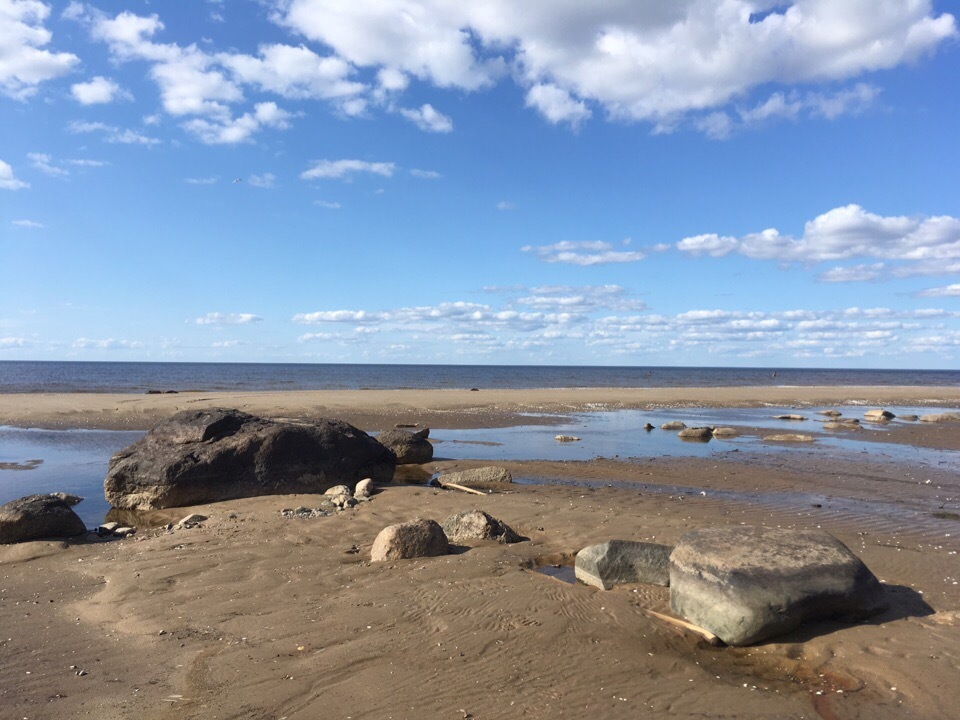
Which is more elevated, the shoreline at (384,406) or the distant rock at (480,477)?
the shoreline at (384,406)

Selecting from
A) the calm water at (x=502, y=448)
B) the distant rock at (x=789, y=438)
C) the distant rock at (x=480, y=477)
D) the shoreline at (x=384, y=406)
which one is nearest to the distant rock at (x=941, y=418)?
the calm water at (x=502, y=448)

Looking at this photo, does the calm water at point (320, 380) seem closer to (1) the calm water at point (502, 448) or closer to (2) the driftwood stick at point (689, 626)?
(1) the calm water at point (502, 448)

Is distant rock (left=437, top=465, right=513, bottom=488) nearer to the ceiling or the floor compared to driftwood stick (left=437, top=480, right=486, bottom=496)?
nearer to the ceiling

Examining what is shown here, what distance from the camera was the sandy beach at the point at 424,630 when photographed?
4.59 metres

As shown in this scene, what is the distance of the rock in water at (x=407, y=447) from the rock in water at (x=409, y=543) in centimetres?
832

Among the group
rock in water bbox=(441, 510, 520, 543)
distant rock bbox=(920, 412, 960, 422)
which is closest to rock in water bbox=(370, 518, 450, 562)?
rock in water bbox=(441, 510, 520, 543)

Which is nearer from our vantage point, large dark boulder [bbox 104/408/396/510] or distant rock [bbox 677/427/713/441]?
large dark boulder [bbox 104/408/396/510]

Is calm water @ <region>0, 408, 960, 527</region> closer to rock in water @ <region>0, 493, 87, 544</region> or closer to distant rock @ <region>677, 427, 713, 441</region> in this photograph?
distant rock @ <region>677, 427, 713, 441</region>

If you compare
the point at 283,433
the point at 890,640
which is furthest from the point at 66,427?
the point at 890,640

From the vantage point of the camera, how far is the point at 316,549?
8250 millimetres

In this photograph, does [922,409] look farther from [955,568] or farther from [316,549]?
[316,549]

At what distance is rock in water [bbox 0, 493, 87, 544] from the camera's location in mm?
8703

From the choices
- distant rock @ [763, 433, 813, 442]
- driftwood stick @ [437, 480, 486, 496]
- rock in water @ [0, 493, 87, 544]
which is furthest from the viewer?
distant rock @ [763, 433, 813, 442]

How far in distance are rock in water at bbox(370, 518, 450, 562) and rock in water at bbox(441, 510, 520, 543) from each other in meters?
0.61
